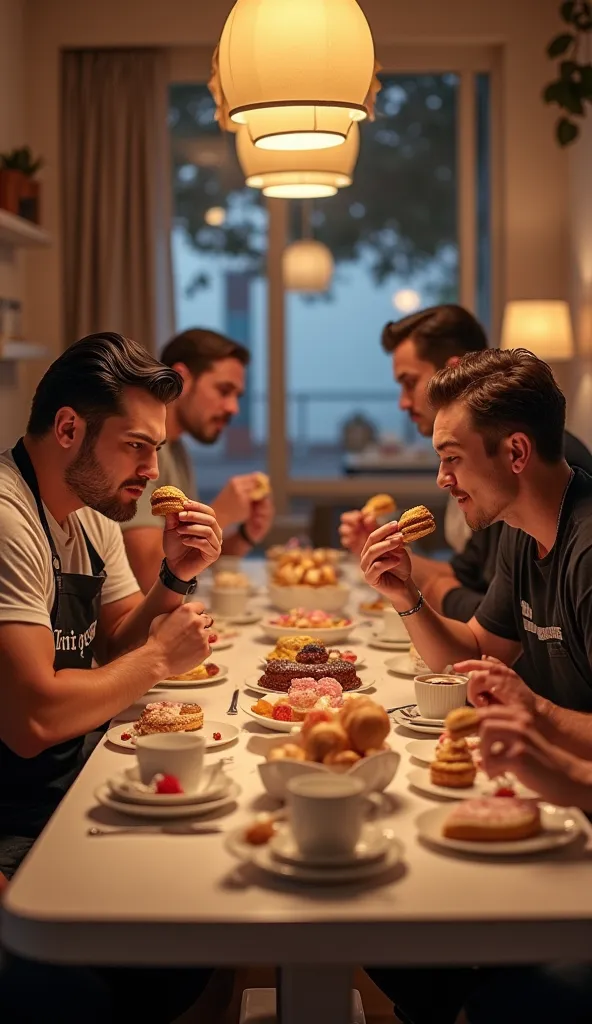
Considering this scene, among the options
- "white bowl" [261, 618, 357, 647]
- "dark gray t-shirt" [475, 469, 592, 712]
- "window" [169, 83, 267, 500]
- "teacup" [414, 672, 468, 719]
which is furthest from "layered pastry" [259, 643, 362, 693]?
"window" [169, 83, 267, 500]

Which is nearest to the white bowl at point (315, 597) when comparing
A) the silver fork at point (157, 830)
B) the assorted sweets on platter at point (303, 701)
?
the assorted sweets on platter at point (303, 701)

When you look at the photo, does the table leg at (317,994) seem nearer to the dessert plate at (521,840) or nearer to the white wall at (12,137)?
the dessert plate at (521,840)

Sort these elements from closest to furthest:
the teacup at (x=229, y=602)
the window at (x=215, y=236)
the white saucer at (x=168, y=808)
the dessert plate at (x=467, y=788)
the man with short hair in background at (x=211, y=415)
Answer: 1. the white saucer at (x=168, y=808)
2. the dessert plate at (x=467, y=788)
3. the teacup at (x=229, y=602)
4. the man with short hair in background at (x=211, y=415)
5. the window at (x=215, y=236)

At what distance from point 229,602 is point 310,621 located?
0.37m

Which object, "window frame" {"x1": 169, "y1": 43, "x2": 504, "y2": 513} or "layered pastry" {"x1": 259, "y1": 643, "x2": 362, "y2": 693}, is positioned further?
"window frame" {"x1": 169, "y1": 43, "x2": 504, "y2": 513}

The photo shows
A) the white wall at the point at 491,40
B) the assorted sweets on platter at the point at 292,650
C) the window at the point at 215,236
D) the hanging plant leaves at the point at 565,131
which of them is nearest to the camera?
the assorted sweets on platter at the point at 292,650

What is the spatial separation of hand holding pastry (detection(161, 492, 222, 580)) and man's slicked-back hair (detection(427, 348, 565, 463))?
577 mm

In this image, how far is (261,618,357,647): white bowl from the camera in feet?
9.44

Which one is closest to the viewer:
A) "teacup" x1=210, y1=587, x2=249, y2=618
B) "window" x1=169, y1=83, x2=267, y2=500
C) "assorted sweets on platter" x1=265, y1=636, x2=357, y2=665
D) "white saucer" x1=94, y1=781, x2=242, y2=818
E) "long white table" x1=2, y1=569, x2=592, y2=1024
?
"long white table" x1=2, y1=569, x2=592, y2=1024

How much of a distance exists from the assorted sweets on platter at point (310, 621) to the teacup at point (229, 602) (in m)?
0.23

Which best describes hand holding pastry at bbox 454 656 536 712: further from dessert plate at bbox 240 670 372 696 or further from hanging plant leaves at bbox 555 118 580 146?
hanging plant leaves at bbox 555 118 580 146

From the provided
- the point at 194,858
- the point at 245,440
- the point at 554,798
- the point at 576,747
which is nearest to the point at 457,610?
the point at 576,747

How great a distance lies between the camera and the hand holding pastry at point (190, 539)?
2.42 m

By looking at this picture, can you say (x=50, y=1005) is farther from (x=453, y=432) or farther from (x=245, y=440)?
(x=245, y=440)
